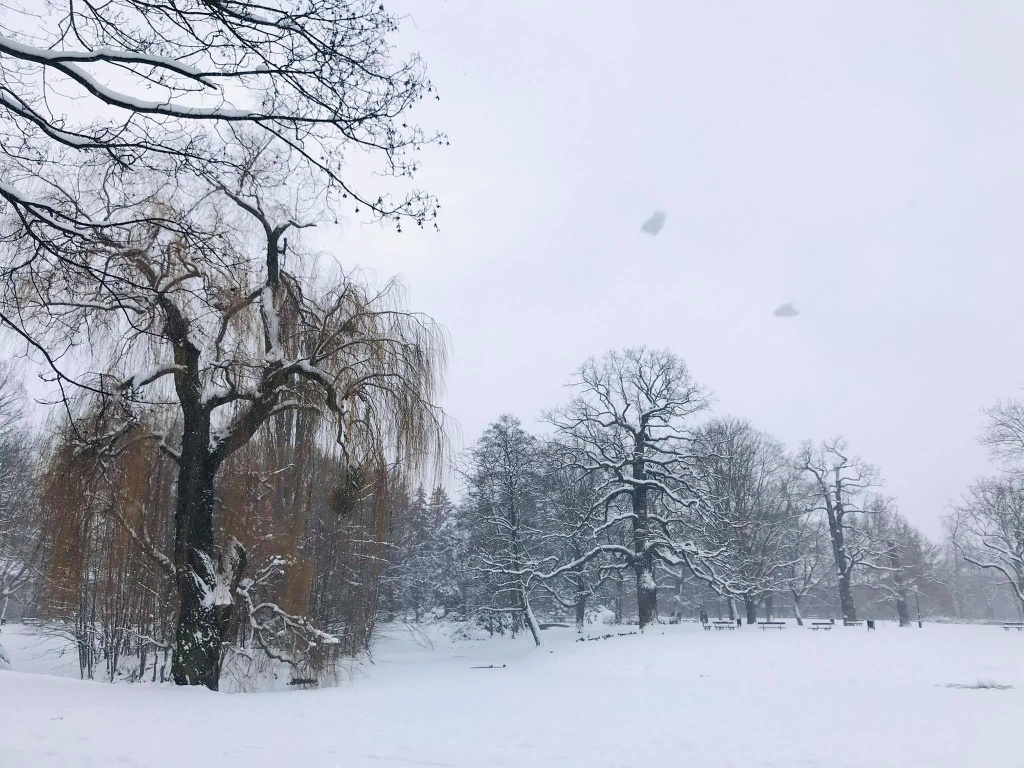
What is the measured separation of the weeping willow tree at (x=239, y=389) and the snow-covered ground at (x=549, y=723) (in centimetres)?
203

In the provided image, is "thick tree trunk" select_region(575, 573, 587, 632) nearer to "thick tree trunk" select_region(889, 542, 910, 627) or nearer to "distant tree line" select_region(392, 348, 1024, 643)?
"distant tree line" select_region(392, 348, 1024, 643)

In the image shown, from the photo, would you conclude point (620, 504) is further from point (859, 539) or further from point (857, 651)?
point (859, 539)

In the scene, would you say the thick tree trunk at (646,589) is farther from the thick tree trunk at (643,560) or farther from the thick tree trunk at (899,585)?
the thick tree trunk at (899,585)

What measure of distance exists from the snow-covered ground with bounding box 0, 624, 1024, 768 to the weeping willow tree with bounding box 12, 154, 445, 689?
2028 millimetres

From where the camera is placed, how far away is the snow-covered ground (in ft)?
17.5

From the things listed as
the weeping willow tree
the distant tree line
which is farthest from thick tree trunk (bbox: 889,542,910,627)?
the weeping willow tree

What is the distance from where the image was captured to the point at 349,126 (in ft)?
14.0

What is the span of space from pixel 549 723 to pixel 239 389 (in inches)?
245

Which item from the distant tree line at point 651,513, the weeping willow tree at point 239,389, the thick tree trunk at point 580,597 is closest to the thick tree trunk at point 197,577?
the weeping willow tree at point 239,389

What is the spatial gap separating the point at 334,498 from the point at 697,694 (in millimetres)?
8493

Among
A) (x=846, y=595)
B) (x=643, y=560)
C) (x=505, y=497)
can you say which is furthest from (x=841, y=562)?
(x=505, y=497)

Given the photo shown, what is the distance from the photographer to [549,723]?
816cm

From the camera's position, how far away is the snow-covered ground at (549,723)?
5324 mm

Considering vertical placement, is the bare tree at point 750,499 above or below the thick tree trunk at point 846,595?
above
